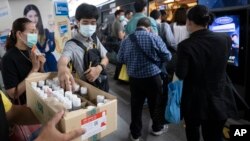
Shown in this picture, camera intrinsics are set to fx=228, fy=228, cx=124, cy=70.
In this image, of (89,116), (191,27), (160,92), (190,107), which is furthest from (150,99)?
(89,116)

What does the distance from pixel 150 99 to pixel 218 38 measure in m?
1.25

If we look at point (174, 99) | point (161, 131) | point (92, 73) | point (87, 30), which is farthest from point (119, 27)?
point (92, 73)

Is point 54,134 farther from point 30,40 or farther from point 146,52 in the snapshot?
point 146,52

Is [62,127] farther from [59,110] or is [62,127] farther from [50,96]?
[50,96]

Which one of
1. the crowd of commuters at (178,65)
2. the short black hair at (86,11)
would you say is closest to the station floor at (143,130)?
the crowd of commuters at (178,65)

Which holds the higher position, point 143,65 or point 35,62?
point 35,62

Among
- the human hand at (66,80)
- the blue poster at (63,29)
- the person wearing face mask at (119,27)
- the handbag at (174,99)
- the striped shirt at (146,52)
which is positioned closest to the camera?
the human hand at (66,80)

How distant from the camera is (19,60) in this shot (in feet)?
6.32

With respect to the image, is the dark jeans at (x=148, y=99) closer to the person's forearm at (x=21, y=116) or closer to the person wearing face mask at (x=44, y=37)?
the person wearing face mask at (x=44, y=37)

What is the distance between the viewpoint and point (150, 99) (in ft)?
9.32

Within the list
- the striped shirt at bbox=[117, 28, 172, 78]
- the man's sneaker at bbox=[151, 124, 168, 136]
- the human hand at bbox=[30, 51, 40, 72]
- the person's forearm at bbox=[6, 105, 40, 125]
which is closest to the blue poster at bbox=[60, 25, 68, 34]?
the striped shirt at bbox=[117, 28, 172, 78]

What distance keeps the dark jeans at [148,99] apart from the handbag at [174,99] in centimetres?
26

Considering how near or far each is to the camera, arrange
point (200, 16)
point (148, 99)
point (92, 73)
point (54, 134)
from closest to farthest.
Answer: point (54, 134)
point (92, 73)
point (200, 16)
point (148, 99)

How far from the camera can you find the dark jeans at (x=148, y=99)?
107 inches
